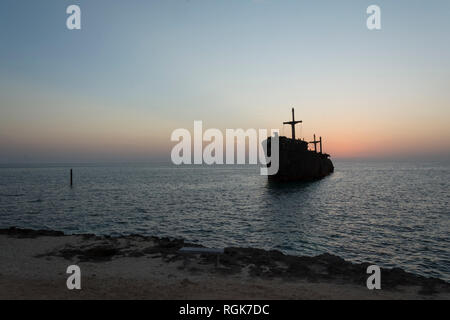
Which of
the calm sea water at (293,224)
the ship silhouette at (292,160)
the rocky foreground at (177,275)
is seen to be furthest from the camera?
the ship silhouette at (292,160)

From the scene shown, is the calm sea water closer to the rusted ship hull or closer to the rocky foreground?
the rocky foreground

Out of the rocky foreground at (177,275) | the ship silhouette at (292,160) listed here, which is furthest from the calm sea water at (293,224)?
the ship silhouette at (292,160)

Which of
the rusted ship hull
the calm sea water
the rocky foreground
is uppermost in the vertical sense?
the rusted ship hull

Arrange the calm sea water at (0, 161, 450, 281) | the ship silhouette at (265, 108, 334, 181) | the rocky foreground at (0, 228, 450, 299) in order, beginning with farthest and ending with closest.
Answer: the ship silhouette at (265, 108, 334, 181) < the calm sea water at (0, 161, 450, 281) < the rocky foreground at (0, 228, 450, 299)

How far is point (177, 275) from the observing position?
404 inches

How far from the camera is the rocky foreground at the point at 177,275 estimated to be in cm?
826

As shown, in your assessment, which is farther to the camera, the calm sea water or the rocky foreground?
the calm sea water

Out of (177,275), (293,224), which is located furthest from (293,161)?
(177,275)

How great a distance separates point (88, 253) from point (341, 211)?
25.7 meters

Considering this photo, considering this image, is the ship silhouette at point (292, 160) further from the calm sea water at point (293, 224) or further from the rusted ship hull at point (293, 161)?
the calm sea water at point (293, 224)

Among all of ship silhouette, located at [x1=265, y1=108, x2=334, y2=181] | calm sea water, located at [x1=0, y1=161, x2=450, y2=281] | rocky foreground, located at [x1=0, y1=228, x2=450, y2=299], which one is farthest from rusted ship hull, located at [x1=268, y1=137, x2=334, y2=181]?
rocky foreground, located at [x1=0, y1=228, x2=450, y2=299]

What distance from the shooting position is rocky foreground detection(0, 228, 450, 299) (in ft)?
27.1

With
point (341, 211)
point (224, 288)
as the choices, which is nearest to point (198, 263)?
point (224, 288)

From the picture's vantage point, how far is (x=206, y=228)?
21.8 metres
